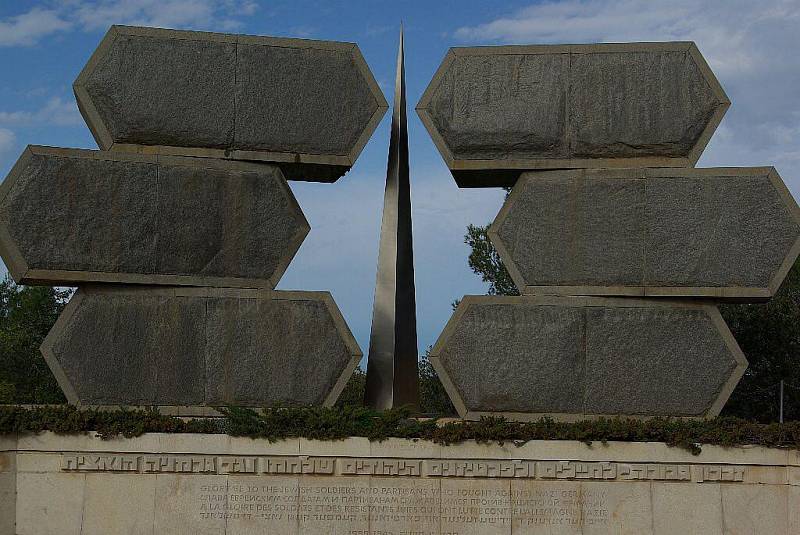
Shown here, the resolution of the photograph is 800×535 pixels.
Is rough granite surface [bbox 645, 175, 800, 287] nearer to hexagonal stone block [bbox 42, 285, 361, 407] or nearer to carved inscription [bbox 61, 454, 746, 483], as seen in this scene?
carved inscription [bbox 61, 454, 746, 483]

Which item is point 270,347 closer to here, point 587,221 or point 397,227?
point 397,227

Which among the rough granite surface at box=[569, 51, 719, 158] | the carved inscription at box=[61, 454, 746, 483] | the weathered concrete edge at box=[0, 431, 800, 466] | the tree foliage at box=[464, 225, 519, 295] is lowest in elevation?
the carved inscription at box=[61, 454, 746, 483]

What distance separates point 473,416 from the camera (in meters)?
10.8

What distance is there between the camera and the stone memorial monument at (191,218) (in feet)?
34.9

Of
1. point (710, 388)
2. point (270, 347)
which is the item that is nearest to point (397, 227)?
point (270, 347)

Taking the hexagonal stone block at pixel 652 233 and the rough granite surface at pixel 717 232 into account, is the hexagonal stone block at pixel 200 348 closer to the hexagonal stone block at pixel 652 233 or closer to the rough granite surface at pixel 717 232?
the hexagonal stone block at pixel 652 233

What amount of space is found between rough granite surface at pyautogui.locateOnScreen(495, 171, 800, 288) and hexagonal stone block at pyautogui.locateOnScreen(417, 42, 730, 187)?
1.17 ft

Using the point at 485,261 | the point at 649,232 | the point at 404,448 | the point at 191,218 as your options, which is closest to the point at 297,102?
the point at 191,218

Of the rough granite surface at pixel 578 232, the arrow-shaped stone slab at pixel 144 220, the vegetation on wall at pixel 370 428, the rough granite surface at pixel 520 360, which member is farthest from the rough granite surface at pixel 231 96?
the vegetation on wall at pixel 370 428

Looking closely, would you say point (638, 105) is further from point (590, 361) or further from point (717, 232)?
point (590, 361)

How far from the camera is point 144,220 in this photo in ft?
35.6

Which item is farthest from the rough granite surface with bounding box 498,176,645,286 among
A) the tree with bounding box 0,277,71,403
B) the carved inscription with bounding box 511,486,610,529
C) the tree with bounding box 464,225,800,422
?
the tree with bounding box 0,277,71,403

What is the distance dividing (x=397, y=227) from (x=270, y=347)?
2.64 metres

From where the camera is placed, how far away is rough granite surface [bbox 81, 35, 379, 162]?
11.1 metres
